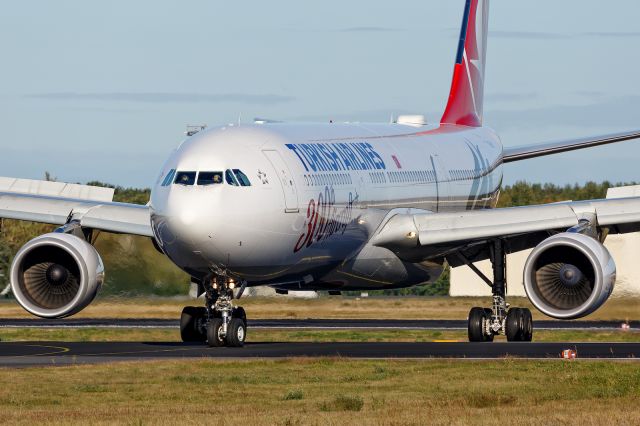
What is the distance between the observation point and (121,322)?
51344 mm

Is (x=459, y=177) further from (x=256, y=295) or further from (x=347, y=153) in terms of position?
(x=256, y=295)

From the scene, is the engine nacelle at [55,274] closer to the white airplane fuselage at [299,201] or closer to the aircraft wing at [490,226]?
the white airplane fuselage at [299,201]

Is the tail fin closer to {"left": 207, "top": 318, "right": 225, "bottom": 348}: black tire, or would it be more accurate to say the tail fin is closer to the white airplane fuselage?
the white airplane fuselage

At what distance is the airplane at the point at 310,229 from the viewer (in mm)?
30141

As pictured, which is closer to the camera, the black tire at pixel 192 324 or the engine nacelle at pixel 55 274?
the engine nacelle at pixel 55 274

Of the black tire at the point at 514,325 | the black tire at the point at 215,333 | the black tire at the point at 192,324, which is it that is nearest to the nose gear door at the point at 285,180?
the black tire at the point at 215,333

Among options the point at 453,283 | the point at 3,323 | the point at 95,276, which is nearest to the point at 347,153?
the point at 95,276

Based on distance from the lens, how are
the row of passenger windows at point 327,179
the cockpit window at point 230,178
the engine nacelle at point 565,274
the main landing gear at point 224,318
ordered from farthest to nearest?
the row of passenger windows at point 327,179 < the engine nacelle at point 565,274 < the main landing gear at point 224,318 < the cockpit window at point 230,178

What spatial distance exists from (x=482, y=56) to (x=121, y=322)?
50.9ft

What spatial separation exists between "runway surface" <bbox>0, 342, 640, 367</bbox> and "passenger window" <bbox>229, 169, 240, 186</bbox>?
323cm

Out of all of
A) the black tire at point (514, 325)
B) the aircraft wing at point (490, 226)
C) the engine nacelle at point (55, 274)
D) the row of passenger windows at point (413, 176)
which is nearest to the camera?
the engine nacelle at point (55, 274)

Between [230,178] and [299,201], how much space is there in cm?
213

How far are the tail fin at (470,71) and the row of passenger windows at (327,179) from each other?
15.8 meters

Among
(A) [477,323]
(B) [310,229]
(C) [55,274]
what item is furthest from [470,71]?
(C) [55,274]
